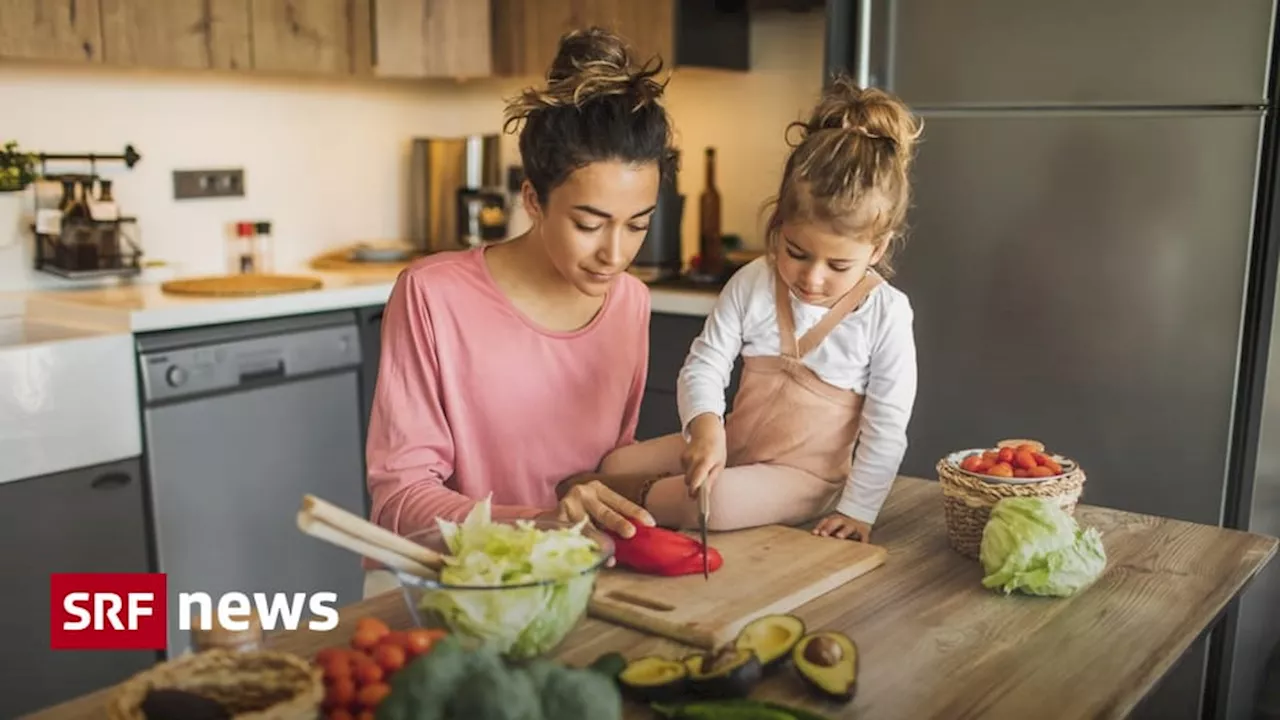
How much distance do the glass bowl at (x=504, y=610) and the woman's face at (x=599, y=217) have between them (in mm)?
574

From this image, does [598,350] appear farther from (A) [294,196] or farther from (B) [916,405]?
(A) [294,196]

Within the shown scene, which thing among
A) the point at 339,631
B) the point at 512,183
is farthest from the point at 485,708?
the point at 512,183

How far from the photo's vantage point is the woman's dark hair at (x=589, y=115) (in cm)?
154

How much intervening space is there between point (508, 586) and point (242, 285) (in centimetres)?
218

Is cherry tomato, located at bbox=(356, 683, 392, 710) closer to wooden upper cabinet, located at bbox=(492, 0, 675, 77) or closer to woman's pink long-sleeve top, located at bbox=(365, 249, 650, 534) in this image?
woman's pink long-sleeve top, located at bbox=(365, 249, 650, 534)

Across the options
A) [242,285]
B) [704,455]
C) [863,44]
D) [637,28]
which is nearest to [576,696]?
[704,455]

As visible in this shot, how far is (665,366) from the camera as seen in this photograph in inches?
123

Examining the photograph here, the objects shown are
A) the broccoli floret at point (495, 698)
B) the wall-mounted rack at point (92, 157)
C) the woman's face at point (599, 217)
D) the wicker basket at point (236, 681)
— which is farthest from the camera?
the wall-mounted rack at point (92, 157)

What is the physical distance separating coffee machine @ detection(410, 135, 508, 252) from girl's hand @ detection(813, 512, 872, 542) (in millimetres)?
2363

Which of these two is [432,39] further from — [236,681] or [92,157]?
[236,681]

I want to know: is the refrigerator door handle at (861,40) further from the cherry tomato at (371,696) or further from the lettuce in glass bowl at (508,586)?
the cherry tomato at (371,696)

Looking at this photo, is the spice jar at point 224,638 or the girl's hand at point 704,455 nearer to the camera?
the spice jar at point 224,638

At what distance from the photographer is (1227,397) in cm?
243

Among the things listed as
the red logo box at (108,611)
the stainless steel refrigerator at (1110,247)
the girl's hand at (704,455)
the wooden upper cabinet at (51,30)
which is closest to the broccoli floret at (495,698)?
the girl's hand at (704,455)
